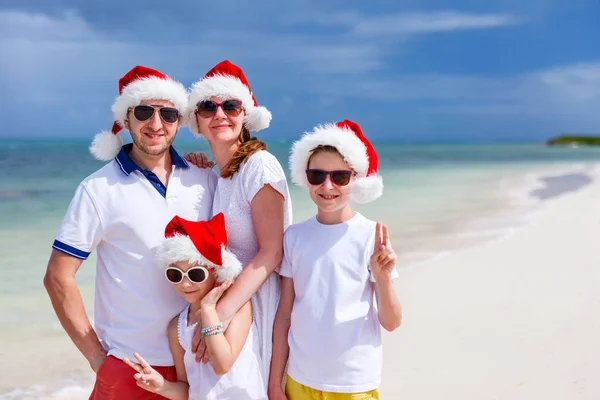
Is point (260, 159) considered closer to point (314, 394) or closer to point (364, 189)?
point (364, 189)

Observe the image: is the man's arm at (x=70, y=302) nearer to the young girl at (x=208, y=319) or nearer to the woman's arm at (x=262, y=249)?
the young girl at (x=208, y=319)

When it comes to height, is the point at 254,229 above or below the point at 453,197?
above

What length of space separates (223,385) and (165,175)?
40.6 inches

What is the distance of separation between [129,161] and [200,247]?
590 millimetres

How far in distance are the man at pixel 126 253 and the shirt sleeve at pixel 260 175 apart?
34cm

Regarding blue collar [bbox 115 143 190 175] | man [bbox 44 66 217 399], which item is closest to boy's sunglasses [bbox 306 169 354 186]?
man [bbox 44 66 217 399]

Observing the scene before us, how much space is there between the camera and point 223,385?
2.61 metres

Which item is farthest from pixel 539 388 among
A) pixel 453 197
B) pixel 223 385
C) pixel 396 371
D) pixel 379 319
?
pixel 453 197

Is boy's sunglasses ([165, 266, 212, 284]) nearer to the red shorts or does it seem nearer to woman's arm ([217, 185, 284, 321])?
woman's arm ([217, 185, 284, 321])

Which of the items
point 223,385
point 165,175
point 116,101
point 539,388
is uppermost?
point 116,101

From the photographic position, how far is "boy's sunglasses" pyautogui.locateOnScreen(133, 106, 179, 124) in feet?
9.42

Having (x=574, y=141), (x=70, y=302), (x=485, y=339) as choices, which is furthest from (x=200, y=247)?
(x=574, y=141)

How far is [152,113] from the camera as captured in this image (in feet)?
9.45

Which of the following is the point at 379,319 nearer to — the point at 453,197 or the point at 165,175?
the point at 165,175
